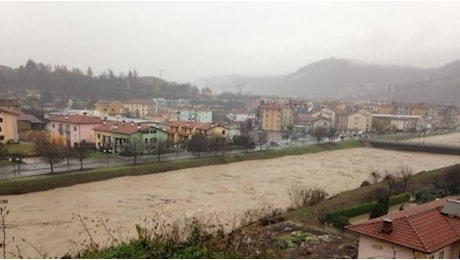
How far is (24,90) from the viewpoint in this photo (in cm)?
2153

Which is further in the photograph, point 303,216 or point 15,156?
point 15,156

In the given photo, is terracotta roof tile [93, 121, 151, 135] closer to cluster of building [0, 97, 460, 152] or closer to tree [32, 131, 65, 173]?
cluster of building [0, 97, 460, 152]

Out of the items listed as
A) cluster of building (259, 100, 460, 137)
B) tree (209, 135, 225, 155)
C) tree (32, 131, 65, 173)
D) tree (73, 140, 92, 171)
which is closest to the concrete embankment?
cluster of building (259, 100, 460, 137)

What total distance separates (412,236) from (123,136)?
771 cm

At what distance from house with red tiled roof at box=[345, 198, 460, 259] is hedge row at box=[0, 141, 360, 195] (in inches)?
207

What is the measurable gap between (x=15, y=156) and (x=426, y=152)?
11773 mm

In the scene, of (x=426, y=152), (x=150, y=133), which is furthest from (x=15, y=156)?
(x=426, y=152)

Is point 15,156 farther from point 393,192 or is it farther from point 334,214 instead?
point 393,192

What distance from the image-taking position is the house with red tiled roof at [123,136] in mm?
9781

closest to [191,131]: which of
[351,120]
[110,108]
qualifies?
[110,108]

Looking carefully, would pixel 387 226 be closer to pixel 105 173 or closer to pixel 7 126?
pixel 105 173

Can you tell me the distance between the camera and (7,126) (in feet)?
34.0

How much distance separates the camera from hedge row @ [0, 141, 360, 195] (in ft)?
22.0

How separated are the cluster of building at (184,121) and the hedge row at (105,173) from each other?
4.27ft
